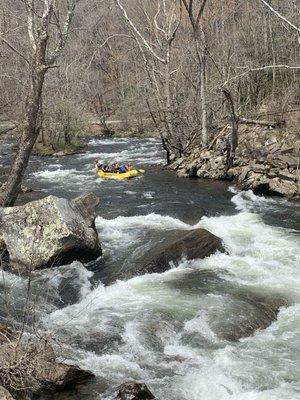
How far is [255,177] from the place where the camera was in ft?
50.8

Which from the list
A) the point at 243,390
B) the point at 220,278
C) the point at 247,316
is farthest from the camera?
the point at 220,278

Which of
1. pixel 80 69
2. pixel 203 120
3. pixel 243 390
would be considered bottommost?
pixel 243 390

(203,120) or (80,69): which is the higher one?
(80,69)

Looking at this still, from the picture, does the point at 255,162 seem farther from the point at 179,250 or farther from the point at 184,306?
the point at 184,306

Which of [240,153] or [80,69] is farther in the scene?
[80,69]

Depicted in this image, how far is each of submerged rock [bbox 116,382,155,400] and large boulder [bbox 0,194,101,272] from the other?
4.11 metres

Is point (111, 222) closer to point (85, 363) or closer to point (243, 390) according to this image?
point (85, 363)

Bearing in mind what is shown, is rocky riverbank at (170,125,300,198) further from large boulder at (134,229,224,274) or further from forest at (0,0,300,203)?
large boulder at (134,229,224,274)

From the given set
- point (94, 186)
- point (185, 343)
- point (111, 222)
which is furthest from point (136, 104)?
point (185, 343)

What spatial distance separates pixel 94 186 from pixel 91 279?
8.59 meters

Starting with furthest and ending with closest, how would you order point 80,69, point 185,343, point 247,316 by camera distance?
point 80,69 → point 247,316 → point 185,343

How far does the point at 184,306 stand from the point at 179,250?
6.47 ft

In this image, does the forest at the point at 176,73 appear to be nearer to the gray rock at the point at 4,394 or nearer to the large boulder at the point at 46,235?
the large boulder at the point at 46,235

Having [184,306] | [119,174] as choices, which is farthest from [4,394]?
[119,174]
